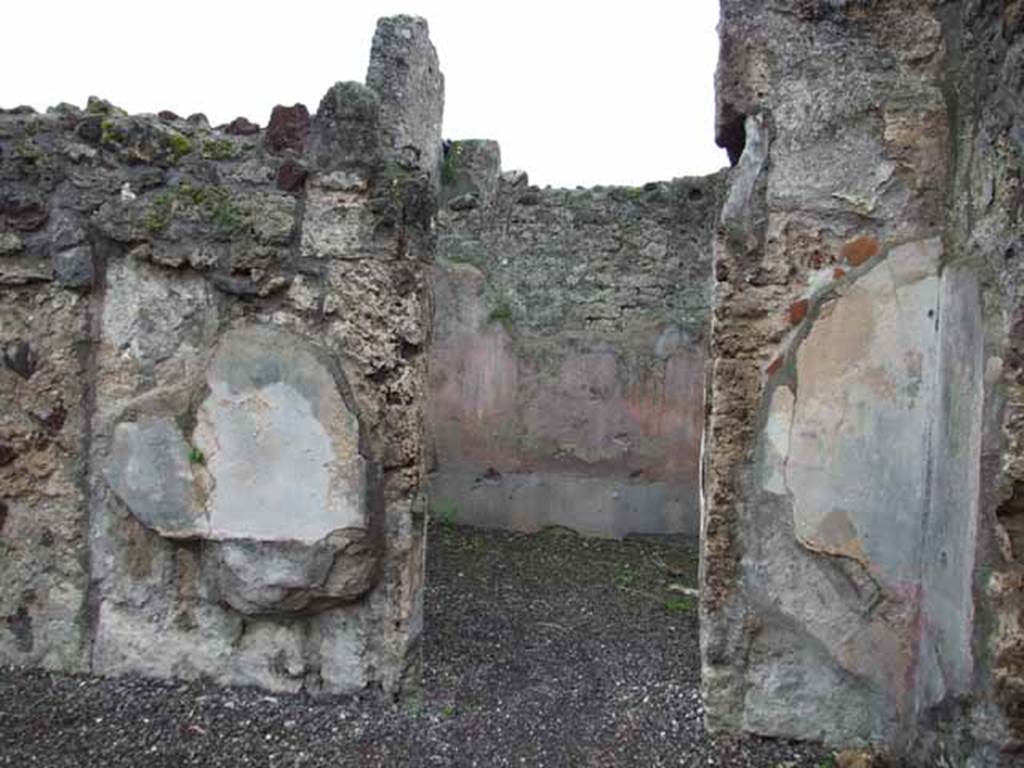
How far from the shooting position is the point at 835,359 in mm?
2445

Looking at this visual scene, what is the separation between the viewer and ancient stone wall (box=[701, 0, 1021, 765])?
2.39 meters

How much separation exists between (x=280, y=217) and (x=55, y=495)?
47.0 inches

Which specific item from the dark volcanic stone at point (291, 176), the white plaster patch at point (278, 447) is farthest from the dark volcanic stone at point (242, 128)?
the white plaster patch at point (278, 447)

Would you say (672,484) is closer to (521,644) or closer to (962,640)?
(521,644)

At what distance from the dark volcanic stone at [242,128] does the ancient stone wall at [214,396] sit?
0.11 m

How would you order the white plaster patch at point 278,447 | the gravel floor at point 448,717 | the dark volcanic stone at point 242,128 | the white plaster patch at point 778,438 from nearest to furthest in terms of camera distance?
the gravel floor at point 448,717
the white plaster patch at point 778,438
the white plaster patch at point 278,447
the dark volcanic stone at point 242,128

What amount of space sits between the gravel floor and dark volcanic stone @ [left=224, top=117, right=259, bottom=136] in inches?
73.7

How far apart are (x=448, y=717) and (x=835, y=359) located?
5.41 ft

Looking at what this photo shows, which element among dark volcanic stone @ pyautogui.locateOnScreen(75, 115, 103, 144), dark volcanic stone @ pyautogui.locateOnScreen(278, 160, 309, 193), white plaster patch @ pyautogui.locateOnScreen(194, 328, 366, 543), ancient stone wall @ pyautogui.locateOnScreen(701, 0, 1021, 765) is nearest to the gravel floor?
ancient stone wall @ pyautogui.locateOnScreen(701, 0, 1021, 765)

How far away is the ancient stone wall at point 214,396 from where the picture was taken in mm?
2596

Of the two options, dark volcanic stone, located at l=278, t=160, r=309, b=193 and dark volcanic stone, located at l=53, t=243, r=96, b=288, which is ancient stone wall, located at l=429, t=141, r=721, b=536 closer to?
dark volcanic stone, located at l=278, t=160, r=309, b=193

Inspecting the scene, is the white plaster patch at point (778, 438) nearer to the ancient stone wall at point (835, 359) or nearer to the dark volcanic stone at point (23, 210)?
the ancient stone wall at point (835, 359)

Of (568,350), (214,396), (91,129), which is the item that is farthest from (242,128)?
(568,350)

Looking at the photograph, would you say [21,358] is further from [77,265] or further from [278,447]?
[278,447]
